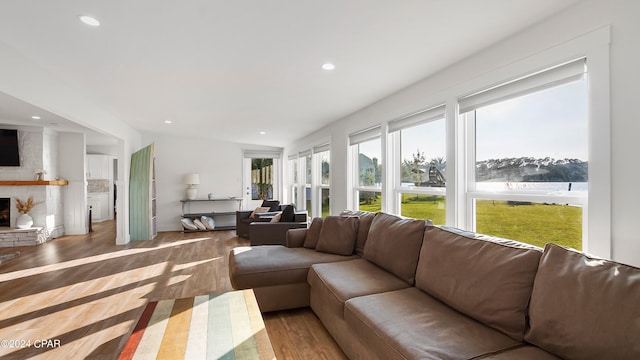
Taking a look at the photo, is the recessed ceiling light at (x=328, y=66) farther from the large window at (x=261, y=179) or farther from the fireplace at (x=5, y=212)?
the fireplace at (x=5, y=212)

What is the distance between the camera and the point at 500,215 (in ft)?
7.73

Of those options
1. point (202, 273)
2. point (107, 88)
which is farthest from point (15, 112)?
point (202, 273)

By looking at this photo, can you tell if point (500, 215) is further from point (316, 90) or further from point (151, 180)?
point (151, 180)

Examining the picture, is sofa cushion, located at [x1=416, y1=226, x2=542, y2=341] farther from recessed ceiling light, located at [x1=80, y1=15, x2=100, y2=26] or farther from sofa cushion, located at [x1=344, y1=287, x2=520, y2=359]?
recessed ceiling light, located at [x1=80, y1=15, x2=100, y2=26]

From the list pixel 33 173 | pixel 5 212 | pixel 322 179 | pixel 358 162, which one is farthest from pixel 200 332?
pixel 5 212

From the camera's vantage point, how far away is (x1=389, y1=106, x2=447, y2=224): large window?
2963 millimetres

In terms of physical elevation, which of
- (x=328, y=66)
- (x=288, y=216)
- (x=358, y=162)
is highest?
(x=328, y=66)

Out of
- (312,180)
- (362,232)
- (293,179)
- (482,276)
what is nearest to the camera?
(482,276)

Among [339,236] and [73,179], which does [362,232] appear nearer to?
[339,236]

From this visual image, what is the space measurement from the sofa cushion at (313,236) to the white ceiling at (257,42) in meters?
1.54

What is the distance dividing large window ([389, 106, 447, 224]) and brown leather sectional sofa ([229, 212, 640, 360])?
671 millimetres

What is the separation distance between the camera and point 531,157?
214 cm

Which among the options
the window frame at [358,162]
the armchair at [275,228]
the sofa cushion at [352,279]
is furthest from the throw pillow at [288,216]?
the sofa cushion at [352,279]

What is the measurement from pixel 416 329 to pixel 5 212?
808cm
